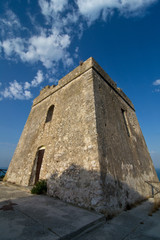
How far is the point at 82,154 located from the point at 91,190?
116cm

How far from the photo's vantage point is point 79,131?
15.6ft

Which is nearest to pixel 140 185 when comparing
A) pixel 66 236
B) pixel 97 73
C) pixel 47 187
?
pixel 47 187

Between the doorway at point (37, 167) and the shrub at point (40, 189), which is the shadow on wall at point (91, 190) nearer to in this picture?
the shrub at point (40, 189)

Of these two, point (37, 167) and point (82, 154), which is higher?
point (82, 154)

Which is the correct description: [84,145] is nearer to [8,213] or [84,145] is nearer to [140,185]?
[8,213]

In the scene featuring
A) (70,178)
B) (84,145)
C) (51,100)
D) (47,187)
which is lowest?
(47,187)

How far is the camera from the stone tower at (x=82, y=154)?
3.58 meters

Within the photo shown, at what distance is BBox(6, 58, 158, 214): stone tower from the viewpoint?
3582 mm

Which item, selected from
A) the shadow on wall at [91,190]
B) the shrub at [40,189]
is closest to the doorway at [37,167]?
the shrub at [40,189]

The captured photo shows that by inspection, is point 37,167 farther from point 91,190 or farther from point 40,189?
point 91,190

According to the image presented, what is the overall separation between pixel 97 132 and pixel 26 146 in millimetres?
5467

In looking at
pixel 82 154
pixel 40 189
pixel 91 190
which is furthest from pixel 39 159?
pixel 91 190

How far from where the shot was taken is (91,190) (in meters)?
3.41

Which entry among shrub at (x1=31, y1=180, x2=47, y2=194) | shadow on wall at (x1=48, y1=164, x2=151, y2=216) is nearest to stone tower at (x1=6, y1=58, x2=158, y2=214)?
shadow on wall at (x1=48, y1=164, x2=151, y2=216)
